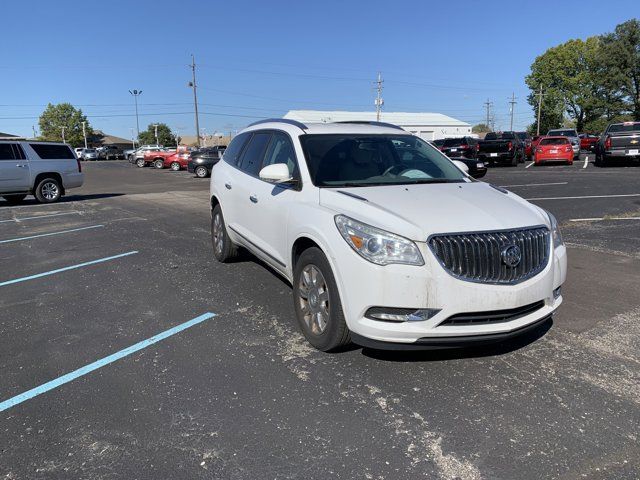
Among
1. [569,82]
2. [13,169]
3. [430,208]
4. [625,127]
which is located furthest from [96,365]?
[569,82]

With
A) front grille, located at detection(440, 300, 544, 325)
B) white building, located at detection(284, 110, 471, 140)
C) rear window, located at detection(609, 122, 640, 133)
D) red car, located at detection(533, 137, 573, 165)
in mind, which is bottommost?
front grille, located at detection(440, 300, 544, 325)

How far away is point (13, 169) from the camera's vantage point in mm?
14734

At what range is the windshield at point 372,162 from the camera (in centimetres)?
441

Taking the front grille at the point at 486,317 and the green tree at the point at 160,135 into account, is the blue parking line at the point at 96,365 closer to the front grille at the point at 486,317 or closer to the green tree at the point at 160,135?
the front grille at the point at 486,317

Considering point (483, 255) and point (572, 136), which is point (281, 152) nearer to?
point (483, 255)

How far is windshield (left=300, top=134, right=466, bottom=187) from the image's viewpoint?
4.41 m

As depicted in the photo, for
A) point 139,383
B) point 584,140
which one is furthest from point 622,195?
point 584,140

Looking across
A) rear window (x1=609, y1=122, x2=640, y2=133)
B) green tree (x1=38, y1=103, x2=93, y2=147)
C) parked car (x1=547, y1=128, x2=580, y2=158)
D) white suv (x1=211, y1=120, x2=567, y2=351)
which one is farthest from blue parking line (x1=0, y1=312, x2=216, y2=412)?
green tree (x1=38, y1=103, x2=93, y2=147)

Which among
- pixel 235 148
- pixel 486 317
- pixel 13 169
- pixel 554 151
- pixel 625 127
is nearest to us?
pixel 486 317

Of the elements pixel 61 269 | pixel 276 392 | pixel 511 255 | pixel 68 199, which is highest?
pixel 511 255

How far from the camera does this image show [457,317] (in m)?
3.30

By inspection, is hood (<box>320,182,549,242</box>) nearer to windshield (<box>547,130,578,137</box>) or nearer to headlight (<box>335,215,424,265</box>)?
headlight (<box>335,215,424,265</box>)

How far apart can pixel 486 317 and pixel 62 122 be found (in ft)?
445

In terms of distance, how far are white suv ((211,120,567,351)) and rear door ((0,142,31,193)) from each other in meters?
13.1
